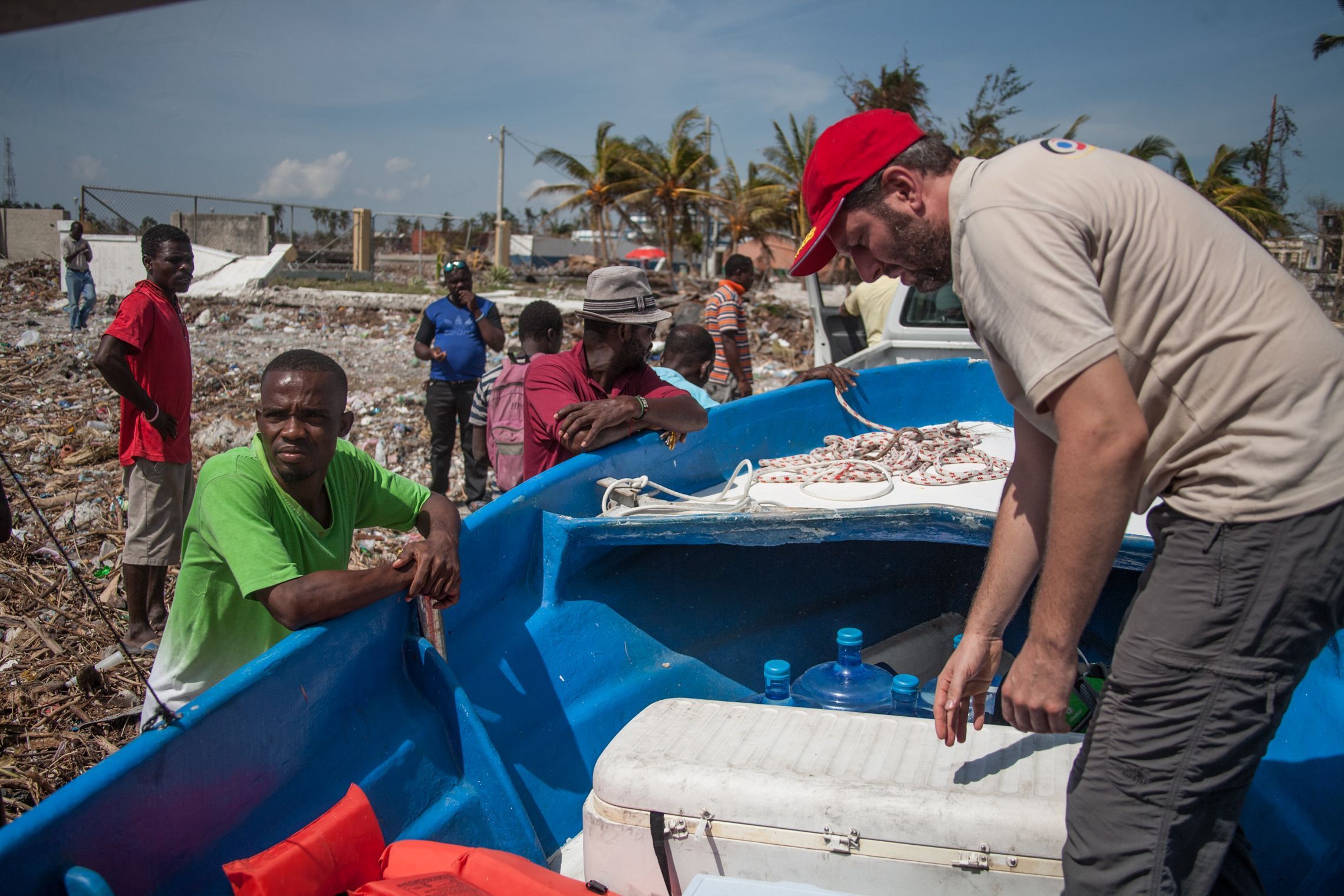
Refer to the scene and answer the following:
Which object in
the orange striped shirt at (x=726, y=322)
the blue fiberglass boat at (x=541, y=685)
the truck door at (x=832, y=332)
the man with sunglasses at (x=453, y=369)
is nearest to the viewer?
the blue fiberglass boat at (x=541, y=685)

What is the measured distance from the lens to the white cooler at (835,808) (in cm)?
166

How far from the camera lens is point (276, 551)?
193cm

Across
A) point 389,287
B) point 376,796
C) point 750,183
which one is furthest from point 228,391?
point 750,183

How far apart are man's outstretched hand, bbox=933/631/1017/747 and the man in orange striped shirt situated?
184 inches

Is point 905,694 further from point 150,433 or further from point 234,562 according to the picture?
point 150,433

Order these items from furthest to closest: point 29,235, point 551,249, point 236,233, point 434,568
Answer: point 551,249, point 236,233, point 29,235, point 434,568

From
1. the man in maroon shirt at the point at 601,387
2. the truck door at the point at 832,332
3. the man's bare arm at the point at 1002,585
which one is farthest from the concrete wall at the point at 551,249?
the man's bare arm at the point at 1002,585

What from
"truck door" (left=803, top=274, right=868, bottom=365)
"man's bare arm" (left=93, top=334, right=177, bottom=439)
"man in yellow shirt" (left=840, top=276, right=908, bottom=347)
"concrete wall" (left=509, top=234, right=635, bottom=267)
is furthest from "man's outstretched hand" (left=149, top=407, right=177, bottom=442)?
"concrete wall" (left=509, top=234, right=635, bottom=267)

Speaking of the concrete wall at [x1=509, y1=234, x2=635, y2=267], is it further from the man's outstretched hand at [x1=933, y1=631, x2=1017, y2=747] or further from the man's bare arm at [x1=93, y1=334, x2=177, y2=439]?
the man's outstretched hand at [x1=933, y1=631, x2=1017, y2=747]

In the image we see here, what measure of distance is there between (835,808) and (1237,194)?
27436 millimetres

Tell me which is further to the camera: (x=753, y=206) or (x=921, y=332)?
(x=753, y=206)

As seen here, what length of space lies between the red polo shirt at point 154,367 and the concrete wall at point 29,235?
727 inches

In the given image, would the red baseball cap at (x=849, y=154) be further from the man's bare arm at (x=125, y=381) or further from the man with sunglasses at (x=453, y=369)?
the man with sunglasses at (x=453, y=369)

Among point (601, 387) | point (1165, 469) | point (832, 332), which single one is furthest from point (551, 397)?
point (832, 332)
